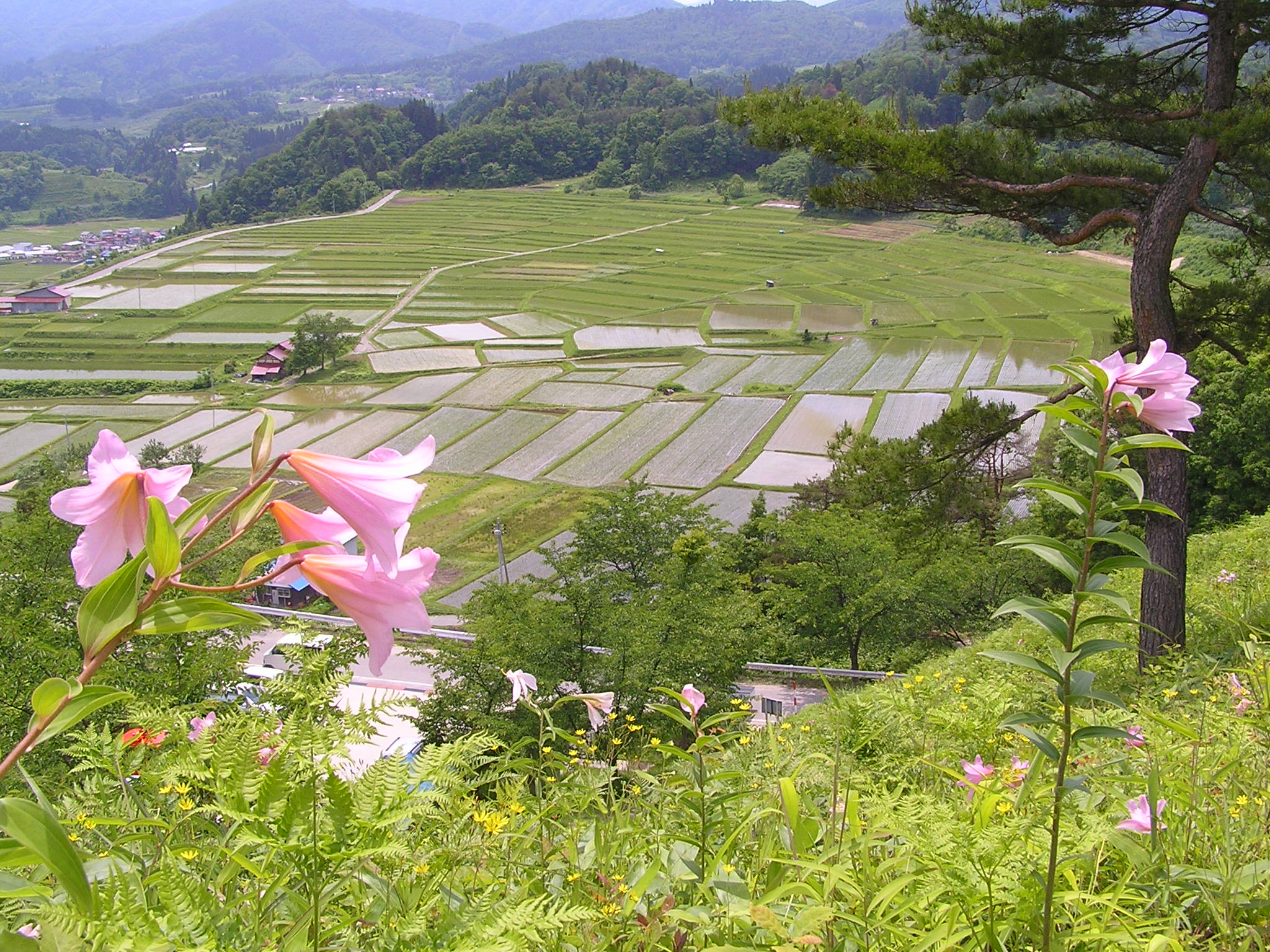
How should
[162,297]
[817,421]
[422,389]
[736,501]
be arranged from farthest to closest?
[162,297] < [422,389] < [817,421] < [736,501]

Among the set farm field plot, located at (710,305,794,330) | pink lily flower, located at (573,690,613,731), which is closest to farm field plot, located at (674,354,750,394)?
farm field plot, located at (710,305,794,330)

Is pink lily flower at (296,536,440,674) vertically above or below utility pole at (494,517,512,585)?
above

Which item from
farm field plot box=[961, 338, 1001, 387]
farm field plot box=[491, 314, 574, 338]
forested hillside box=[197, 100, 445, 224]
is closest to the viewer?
farm field plot box=[961, 338, 1001, 387]

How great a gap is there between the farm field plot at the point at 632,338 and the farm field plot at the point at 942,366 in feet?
29.3

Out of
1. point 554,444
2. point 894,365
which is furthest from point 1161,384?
point 894,365

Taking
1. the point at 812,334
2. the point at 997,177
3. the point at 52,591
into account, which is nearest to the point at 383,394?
the point at 812,334

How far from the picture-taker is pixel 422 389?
33.1m

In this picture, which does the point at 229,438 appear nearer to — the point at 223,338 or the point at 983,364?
the point at 223,338

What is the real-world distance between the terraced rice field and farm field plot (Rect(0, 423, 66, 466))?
0.40ft

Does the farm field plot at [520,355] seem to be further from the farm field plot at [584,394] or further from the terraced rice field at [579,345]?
the farm field plot at [584,394]

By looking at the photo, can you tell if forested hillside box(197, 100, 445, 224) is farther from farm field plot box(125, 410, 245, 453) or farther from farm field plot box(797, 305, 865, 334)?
farm field plot box(797, 305, 865, 334)

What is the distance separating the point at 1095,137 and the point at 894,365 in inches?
1066

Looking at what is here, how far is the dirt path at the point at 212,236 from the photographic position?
174ft

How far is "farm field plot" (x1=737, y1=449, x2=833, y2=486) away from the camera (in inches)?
947
